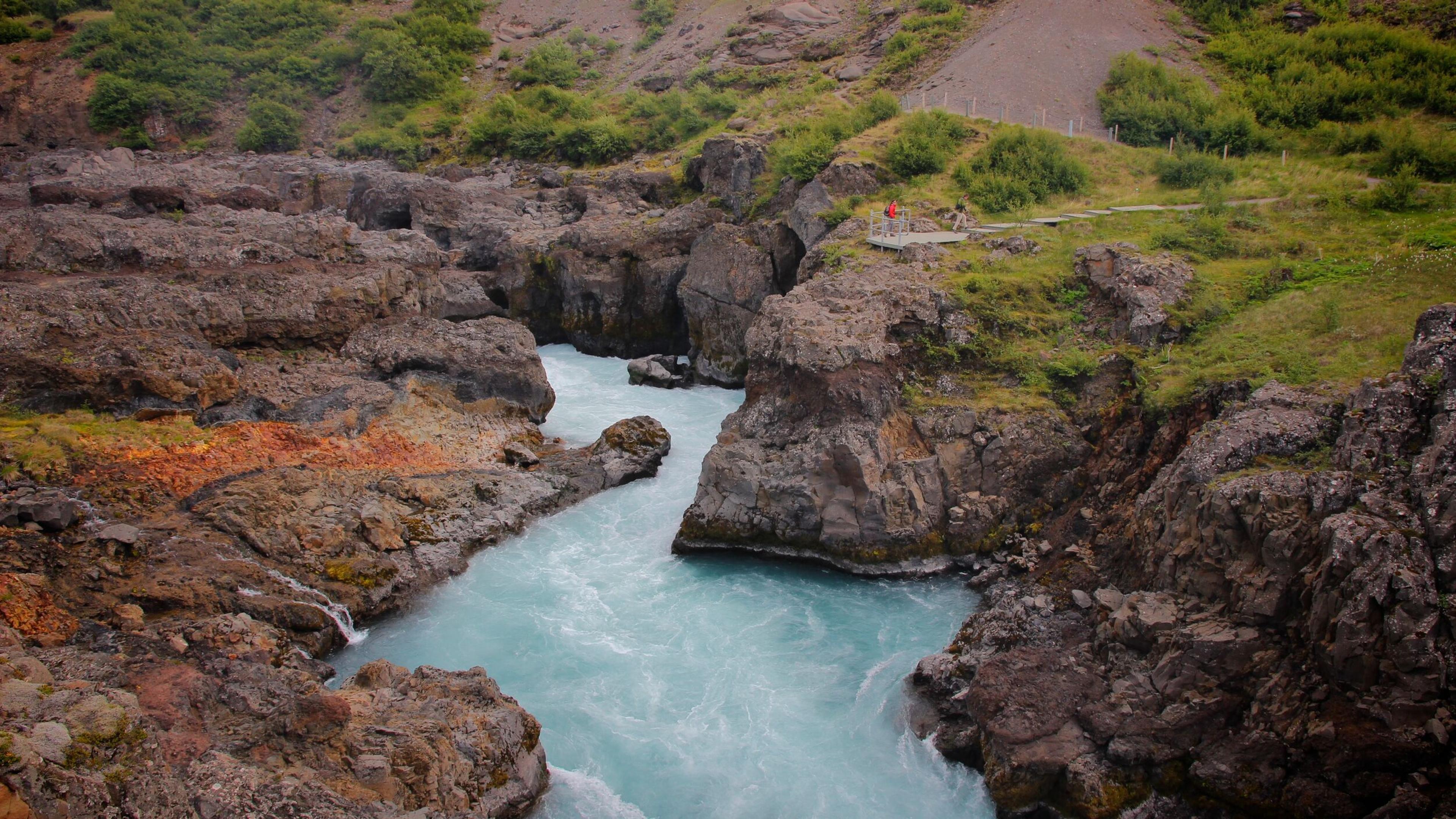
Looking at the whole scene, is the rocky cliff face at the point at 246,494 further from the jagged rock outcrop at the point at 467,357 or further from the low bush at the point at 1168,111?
the low bush at the point at 1168,111

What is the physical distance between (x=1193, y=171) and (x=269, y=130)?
50194mm

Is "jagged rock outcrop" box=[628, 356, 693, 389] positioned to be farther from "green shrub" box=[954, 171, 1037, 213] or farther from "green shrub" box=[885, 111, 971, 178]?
"green shrub" box=[954, 171, 1037, 213]

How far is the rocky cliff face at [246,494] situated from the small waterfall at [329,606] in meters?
0.09

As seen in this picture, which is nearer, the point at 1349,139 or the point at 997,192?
the point at 997,192

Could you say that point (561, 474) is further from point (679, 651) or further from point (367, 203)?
point (367, 203)

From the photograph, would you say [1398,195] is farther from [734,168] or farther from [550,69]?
[550,69]

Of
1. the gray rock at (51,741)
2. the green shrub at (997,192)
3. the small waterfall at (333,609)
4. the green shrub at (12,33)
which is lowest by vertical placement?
the small waterfall at (333,609)

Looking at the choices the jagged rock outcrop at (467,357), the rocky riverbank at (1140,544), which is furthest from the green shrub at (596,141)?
the rocky riverbank at (1140,544)

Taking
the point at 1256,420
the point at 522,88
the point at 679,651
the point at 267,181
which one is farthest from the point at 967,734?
the point at 522,88

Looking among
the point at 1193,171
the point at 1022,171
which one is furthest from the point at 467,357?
the point at 1193,171

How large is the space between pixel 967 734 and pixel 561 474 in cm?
1200

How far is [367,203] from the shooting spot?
37.6 metres

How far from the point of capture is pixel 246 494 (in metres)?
18.0

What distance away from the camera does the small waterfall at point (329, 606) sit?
16609 mm
